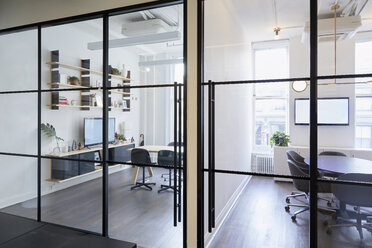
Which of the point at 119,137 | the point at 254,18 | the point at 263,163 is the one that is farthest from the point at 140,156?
the point at 254,18

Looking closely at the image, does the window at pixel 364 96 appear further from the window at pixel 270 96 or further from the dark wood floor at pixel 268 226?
the dark wood floor at pixel 268 226

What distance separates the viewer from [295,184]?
2.07m

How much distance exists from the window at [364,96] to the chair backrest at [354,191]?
0.25 meters

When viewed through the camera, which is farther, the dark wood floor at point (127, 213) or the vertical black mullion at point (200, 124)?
the dark wood floor at point (127, 213)

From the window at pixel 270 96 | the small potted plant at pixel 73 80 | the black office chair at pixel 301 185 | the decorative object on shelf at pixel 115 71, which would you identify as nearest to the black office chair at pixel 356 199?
the black office chair at pixel 301 185

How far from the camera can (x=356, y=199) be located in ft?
6.09

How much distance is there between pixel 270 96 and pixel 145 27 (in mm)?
1487

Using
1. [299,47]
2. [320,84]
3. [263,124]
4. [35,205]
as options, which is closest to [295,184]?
[263,124]

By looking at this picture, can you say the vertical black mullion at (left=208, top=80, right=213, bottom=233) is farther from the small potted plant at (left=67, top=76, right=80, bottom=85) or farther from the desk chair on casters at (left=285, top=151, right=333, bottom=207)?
the small potted plant at (left=67, top=76, right=80, bottom=85)

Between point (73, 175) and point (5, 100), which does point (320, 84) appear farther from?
point (5, 100)

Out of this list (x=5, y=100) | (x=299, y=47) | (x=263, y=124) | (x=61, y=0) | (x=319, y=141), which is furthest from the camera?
(x=5, y=100)

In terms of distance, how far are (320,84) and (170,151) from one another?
148 centimetres

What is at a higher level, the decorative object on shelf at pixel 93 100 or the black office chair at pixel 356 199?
the decorative object on shelf at pixel 93 100

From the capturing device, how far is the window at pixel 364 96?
1.79m
